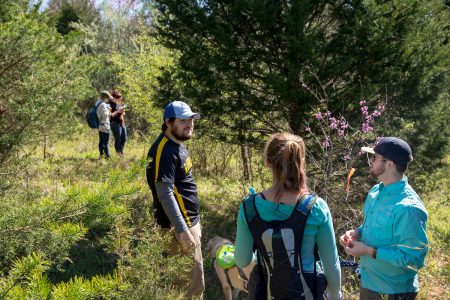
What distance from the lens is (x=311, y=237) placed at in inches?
86.3

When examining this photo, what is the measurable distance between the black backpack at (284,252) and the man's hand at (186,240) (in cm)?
127

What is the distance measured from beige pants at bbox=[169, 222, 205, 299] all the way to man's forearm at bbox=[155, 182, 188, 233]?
24cm

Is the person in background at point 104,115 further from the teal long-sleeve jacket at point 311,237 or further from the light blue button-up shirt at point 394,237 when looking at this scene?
the teal long-sleeve jacket at point 311,237

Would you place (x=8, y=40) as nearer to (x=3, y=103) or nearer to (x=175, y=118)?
(x=3, y=103)

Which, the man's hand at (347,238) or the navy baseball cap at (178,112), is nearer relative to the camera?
the man's hand at (347,238)

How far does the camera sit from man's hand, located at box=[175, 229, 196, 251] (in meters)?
3.46

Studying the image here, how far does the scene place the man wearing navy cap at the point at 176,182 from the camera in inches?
134

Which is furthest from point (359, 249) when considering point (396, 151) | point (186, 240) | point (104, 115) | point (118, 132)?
point (118, 132)

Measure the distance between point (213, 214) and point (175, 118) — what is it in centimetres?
423

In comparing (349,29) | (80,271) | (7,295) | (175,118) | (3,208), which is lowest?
(80,271)

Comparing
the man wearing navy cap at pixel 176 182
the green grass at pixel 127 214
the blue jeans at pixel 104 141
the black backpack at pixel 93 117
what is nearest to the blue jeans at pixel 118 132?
the blue jeans at pixel 104 141

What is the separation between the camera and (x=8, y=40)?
12.5 ft

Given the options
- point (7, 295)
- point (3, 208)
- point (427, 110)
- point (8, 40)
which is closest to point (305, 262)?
point (7, 295)

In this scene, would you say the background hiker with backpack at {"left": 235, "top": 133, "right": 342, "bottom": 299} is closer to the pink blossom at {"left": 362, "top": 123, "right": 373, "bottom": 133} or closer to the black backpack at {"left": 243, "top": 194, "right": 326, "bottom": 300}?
the black backpack at {"left": 243, "top": 194, "right": 326, "bottom": 300}
